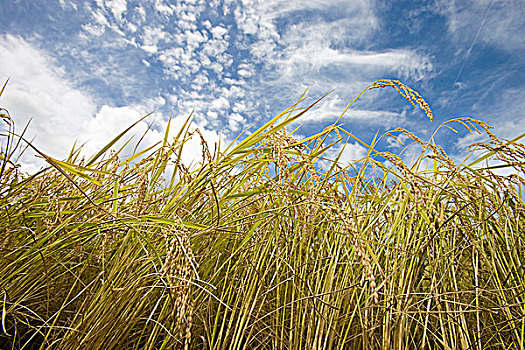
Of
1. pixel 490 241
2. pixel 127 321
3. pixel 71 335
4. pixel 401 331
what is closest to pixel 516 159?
pixel 490 241

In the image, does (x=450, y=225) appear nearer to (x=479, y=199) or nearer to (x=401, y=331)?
(x=479, y=199)

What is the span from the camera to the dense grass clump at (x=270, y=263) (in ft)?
3.53

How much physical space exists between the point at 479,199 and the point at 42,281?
180cm

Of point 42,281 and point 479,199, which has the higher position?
point 479,199

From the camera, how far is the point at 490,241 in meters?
1.36

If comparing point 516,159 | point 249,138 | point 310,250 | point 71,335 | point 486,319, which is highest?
point 516,159

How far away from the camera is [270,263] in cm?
132

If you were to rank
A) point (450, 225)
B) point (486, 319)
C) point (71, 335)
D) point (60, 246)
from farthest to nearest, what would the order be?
point (450, 225), point (486, 319), point (60, 246), point (71, 335)

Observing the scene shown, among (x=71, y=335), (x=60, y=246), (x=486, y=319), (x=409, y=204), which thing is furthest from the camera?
(x=409, y=204)

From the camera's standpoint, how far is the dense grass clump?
42.3 inches

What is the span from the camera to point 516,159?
1347mm

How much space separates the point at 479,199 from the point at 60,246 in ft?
5.38

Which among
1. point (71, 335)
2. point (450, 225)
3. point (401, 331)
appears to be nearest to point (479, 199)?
point (450, 225)

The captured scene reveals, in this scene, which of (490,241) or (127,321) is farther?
(490,241)
